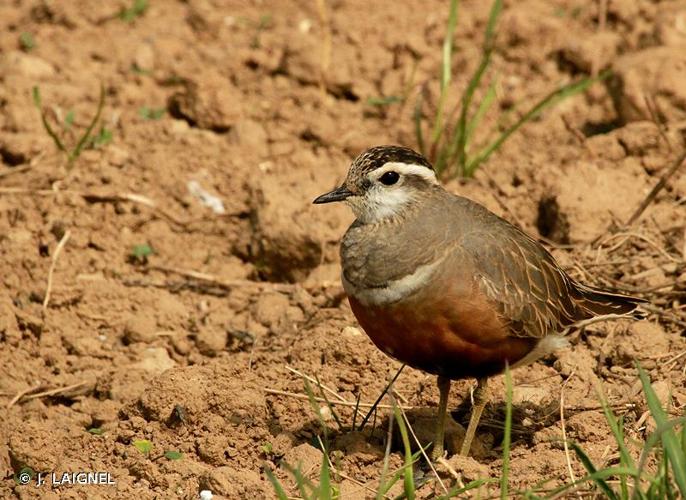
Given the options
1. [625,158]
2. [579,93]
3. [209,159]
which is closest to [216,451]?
[209,159]

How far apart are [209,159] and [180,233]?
0.71 metres

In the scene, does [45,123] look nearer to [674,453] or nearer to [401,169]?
[401,169]

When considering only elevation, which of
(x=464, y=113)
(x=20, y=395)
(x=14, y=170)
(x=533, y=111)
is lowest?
(x=20, y=395)

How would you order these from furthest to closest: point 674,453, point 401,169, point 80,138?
1. point 80,138
2. point 401,169
3. point 674,453

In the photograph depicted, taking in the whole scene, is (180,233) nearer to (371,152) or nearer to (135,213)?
(135,213)

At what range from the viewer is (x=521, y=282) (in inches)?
221

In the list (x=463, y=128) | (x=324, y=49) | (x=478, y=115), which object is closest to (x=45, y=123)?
(x=324, y=49)

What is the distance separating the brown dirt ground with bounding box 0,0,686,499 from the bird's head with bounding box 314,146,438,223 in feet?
3.23

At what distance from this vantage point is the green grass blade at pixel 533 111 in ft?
24.6

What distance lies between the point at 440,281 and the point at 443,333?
242 mm

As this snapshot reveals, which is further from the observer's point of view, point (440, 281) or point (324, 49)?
point (324, 49)

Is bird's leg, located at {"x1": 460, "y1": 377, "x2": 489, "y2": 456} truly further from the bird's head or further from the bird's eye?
the bird's eye

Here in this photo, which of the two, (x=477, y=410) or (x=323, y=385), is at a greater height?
(x=477, y=410)

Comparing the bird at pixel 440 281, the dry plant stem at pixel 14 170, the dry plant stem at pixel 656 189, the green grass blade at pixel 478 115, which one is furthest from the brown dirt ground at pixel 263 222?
the bird at pixel 440 281
